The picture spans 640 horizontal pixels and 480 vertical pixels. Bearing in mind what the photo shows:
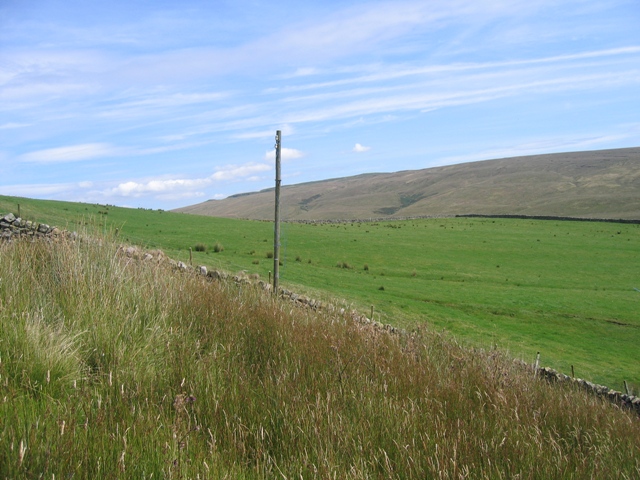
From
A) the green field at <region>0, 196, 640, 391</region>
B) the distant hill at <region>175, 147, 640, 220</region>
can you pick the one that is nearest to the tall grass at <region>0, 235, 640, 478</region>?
the green field at <region>0, 196, 640, 391</region>

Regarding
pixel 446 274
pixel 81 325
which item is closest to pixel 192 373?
pixel 81 325

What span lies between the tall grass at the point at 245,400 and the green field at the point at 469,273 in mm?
2695

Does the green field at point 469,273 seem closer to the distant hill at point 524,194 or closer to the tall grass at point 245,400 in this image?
the tall grass at point 245,400

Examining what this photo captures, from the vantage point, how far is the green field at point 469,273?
19.5 metres

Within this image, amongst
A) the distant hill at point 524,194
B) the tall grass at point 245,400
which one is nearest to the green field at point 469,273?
the tall grass at point 245,400

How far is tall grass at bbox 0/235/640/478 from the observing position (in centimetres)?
329

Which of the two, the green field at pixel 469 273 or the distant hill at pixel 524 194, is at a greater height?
the distant hill at pixel 524 194

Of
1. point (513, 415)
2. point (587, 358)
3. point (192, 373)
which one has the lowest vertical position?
point (587, 358)

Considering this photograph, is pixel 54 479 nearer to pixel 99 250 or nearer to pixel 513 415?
pixel 513 415

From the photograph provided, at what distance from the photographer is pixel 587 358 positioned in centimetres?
1852

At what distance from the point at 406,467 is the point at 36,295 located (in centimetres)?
466

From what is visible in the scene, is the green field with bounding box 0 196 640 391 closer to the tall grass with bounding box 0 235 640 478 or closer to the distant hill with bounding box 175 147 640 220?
the tall grass with bounding box 0 235 640 478

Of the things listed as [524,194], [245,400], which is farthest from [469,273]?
[524,194]

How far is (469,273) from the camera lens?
112 ft
